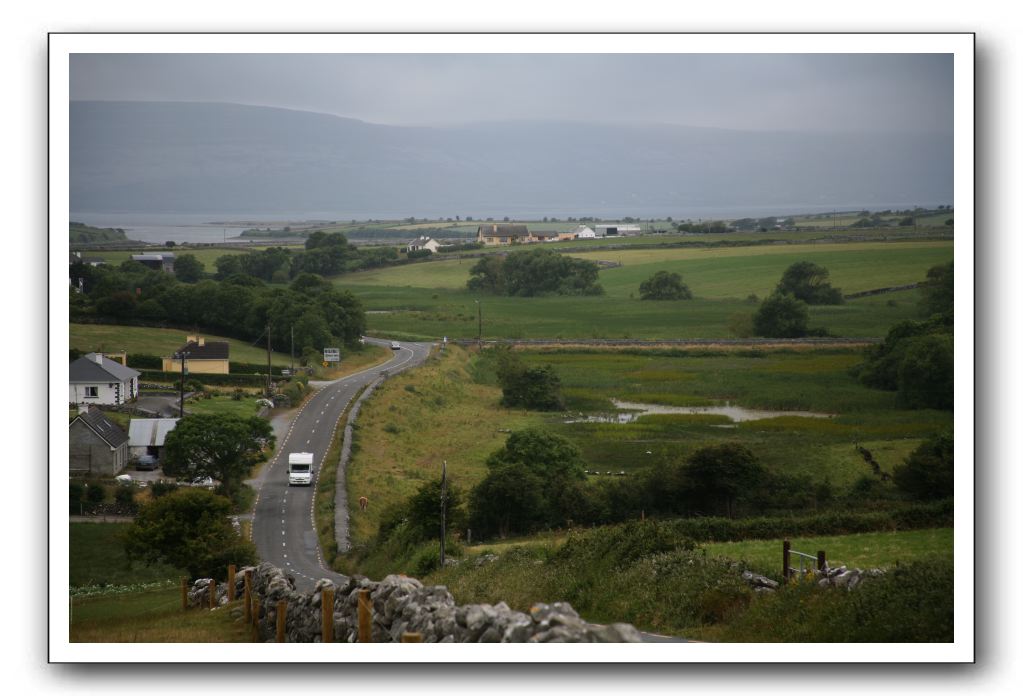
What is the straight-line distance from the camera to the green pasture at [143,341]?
12273 millimetres

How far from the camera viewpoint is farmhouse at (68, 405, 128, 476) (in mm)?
11859

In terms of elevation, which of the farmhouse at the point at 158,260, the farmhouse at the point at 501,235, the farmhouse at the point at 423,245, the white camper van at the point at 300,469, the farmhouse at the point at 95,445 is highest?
the farmhouse at the point at 501,235

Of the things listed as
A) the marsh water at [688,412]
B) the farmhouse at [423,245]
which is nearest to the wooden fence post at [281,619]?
the marsh water at [688,412]

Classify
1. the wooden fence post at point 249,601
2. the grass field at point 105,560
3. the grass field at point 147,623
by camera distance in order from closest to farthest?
the grass field at point 147,623, the wooden fence post at point 249,601, the grass field at point 105,560

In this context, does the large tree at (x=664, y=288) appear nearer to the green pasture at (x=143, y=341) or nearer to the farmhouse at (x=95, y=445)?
the green pasture at (x=143, y=341)

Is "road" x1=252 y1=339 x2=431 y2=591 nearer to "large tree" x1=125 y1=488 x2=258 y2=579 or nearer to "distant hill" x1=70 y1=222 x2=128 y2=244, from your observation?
"large tree" x1=125 y1=488 x2=258 y2=579

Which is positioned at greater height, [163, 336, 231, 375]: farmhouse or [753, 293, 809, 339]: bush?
[753, 293, 809, 339]: bush

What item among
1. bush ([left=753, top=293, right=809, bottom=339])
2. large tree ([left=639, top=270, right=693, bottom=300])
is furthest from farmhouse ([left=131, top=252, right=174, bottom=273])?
large tree ([left=639, top=270, right=693, bottom=300])

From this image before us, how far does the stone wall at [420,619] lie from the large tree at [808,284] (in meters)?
19.7

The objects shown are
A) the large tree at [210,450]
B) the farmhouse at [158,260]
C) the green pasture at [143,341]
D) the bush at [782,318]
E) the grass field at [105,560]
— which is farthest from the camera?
the bush at [782,318]

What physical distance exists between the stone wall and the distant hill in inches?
153

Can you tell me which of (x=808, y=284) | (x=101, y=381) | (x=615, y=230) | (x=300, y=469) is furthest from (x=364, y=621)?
(x=615, y=230)

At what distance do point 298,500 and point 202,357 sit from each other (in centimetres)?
415

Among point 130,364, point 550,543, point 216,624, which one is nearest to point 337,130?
point 130,364
